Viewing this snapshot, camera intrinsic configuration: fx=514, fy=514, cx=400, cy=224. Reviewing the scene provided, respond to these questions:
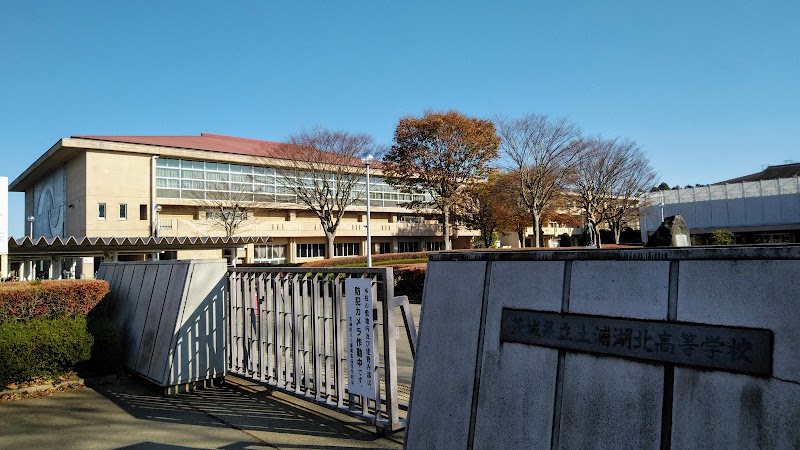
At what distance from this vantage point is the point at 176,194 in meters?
37.0

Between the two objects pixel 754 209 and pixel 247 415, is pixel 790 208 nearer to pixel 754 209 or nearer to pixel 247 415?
pixel 754 209

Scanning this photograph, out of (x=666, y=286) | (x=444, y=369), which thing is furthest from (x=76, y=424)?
(x=666, y=286)

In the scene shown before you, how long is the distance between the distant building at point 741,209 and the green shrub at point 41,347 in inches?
1638

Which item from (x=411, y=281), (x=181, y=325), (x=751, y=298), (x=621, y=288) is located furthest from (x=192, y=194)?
(x=751, y=298)

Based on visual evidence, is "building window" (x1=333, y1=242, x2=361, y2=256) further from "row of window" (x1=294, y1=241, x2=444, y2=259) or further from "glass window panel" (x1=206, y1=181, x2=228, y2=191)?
"glass window panel" (x1=206, y1=181, x2=228, y2=191)

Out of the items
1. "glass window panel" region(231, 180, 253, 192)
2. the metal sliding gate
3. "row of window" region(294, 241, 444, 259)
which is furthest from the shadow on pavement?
"row of window" region(294, 241, 444, 259)

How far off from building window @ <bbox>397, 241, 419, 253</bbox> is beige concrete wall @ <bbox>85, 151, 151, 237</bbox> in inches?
930

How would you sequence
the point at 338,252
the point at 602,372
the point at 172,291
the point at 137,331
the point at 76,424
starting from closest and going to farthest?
1. the point at 602,372
2. the point at 76,424
3. the point at 172,291
4. the point at 137,331
5. the point at 338,252

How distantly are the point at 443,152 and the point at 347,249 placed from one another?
1686cm

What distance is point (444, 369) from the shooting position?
10.6ft

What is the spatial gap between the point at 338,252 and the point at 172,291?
40.0 meters

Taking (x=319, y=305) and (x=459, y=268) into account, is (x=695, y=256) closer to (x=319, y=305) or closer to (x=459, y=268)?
(x=459, y=268)

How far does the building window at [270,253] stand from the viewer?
133ft

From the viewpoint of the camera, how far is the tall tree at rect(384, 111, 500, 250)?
32.9 m
